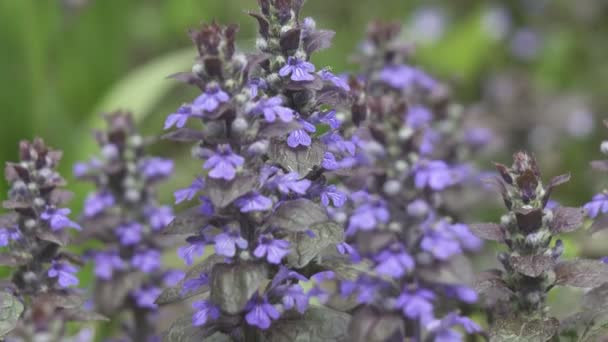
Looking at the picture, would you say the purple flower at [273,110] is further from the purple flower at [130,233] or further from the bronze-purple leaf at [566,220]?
the purple flower at [130,233]

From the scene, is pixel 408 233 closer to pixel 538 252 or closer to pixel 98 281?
pixel 538 252

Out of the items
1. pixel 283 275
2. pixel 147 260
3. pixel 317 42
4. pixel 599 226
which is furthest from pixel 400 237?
pixel 147 260

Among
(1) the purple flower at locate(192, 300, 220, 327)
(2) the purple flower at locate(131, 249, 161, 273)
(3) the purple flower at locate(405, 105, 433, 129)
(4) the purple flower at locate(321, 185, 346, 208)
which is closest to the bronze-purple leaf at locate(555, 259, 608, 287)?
(4) the purple flower at locate(321, 185, 346, 208)

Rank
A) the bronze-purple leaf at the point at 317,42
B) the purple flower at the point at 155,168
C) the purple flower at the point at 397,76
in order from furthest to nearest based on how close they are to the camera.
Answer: the purple flower at the point at 397,76, the purple flower at the point at 155,168, the bronze-purple leaf at the point at 317,42

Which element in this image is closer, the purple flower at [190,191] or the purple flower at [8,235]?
the purple flower at [190,191]

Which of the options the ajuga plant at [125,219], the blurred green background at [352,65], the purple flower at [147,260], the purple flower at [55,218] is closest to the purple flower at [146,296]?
the ajuga plant at [125,219]

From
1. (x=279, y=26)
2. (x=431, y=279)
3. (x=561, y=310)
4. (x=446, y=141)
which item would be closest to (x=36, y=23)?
(x=446, y=141)

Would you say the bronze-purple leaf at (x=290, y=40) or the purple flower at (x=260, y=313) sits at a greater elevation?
the bronze-purple leaf at (x=290, y=40)

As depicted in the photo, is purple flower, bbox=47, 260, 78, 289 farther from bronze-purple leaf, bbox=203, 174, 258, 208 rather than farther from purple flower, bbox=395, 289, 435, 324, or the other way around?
purple flower, bbox=395, 289, 435, 324

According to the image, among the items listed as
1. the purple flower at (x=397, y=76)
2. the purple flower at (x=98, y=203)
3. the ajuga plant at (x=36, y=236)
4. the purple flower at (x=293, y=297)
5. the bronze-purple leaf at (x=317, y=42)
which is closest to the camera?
the purple flower at (x=293, y=297)
